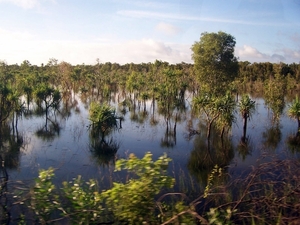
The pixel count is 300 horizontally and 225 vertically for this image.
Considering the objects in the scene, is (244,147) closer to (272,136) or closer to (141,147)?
(272,136)

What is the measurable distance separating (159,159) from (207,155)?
13888 millimetres

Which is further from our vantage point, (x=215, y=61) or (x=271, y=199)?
(x=215, y=61)

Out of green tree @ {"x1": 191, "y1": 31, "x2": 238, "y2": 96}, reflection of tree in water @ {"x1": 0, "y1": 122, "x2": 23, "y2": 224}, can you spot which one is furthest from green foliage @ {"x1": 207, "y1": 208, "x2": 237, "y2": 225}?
green tree @ {"x1": 191, "y1": 31, "x2": 238, "y2": 96}

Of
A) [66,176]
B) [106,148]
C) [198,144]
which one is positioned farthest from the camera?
[198,144]

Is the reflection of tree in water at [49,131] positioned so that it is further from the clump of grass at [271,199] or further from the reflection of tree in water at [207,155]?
the clump of grass at [271,199]

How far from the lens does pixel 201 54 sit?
2950 cm

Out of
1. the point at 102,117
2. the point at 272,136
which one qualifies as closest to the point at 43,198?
the point at 102,117

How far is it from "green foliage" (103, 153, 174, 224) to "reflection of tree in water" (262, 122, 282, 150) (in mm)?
16078

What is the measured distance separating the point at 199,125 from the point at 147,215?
2279cm

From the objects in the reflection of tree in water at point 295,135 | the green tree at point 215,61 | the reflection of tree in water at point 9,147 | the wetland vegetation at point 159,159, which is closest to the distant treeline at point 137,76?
the wetland vegetation at point 159,159

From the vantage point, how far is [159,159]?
4.10 meters

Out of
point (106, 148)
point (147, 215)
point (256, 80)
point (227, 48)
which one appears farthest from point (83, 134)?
point (256, 80)

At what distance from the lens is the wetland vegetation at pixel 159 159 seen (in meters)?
4.12

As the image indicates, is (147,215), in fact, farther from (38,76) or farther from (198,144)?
(38,76)
